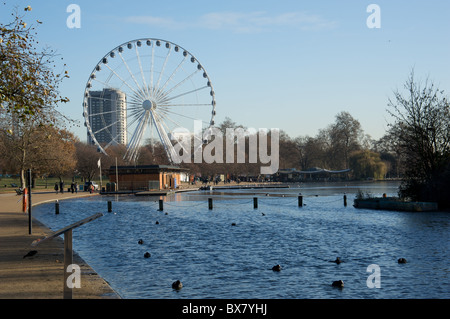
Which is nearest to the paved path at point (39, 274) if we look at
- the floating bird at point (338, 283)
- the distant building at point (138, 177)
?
the floating bird at point (338, 283)

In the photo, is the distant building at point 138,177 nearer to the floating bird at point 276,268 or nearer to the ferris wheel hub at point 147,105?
the ferris wheel hub at point 147,105

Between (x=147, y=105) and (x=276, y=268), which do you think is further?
(x=147, y=105)

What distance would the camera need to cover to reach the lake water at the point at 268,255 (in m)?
12.2

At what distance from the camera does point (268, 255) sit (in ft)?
57.3

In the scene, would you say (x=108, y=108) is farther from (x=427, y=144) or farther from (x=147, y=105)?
(x=427, y=144)

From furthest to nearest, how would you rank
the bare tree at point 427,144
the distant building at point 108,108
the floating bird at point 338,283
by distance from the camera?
the distant building at point 108,108
the bare tree at point 427,144
the floating bird at point 338,283

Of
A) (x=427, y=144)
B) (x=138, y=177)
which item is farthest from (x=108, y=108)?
(x=427, y=144)

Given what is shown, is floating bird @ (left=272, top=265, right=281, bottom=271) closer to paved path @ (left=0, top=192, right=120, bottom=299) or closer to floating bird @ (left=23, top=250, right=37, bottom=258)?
paved path @ (left=0, top=192, right=120, bottom=299)

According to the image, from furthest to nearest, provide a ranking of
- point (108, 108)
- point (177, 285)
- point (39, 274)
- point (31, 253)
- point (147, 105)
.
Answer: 1. point (108, 108)
2. point (147, 105)
3. point (31, 253)
4. point (177, 285)
5. point (39, 274)

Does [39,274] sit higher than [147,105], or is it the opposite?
[147,105]

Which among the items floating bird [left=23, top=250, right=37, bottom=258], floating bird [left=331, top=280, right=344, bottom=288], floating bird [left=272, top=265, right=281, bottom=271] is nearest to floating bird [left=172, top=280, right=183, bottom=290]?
floating bird [left=272, top=265, right=281, bottom=271]

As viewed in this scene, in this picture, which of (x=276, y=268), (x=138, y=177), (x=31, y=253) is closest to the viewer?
(x=31, y=253)

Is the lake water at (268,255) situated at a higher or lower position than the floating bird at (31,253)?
lower

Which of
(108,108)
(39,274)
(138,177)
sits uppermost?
(108,108)
